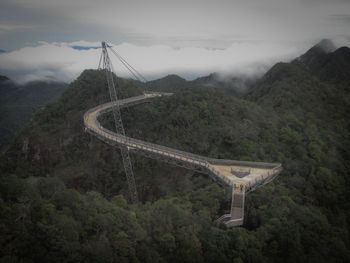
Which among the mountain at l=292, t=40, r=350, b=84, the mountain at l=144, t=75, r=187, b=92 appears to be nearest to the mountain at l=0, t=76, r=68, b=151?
the mountain at l=144, t=75, r=187, b=92

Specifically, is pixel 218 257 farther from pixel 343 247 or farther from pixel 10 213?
pixel 10 213

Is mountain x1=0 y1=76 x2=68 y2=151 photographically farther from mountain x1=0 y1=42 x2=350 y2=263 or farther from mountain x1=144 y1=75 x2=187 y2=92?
mountain x1=0 y1=42 x2=350 y2=263

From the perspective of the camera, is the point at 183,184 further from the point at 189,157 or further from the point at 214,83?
the point at 214,83

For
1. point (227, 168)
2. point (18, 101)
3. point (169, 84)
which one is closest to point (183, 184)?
Result: point (227, 168)

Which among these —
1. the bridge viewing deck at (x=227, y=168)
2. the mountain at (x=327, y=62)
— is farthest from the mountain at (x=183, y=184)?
the mountain at (x=327, y=62)

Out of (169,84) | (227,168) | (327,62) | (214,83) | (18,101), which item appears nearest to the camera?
(227,168)

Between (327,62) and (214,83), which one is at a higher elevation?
(327,62)

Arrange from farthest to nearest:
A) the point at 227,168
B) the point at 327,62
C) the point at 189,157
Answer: the point at 327,62 < the point at 189,157 < the point at 227,168
